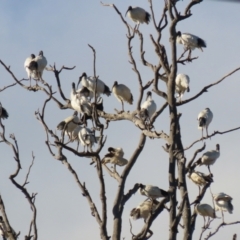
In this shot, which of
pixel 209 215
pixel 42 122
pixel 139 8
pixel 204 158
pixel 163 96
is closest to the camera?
pixel 42 122

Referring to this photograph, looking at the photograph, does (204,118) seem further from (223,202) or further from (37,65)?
(37,65)

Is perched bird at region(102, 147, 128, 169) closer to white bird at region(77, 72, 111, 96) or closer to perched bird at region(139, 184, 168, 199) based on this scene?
perched bird at region(139, 184, 168, 199)

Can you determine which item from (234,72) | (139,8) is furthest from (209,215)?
(139,8)

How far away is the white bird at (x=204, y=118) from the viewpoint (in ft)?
39.5

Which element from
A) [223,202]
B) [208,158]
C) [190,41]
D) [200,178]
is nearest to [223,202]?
[223,202]

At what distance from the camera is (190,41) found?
12.5m

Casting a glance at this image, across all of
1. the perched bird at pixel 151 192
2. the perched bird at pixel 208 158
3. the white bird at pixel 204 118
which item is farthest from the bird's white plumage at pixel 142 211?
the white bird at pixel 204 118

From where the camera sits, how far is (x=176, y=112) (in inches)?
309

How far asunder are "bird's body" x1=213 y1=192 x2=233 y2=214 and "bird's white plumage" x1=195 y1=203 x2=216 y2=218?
1.07 metres

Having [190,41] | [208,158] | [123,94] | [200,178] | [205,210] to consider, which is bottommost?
[205,210]

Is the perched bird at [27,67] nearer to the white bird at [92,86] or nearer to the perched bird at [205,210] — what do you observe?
the white bird at [92,86]

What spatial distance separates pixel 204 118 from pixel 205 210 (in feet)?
9.43

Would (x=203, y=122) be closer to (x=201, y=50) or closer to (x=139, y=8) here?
(x=201, y=50)

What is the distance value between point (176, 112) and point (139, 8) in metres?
6.63
